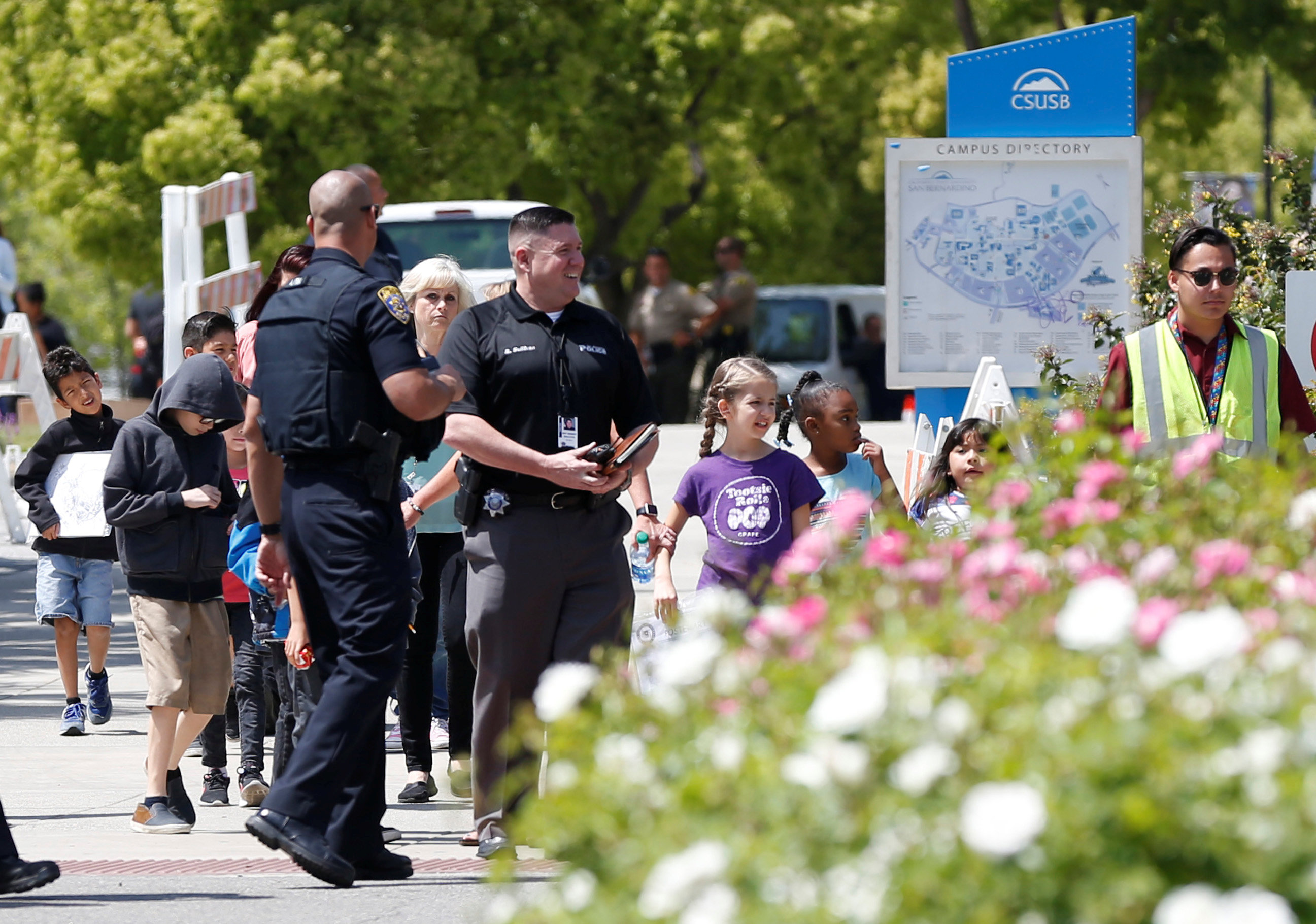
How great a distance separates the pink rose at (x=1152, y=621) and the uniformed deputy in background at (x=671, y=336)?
1792cm

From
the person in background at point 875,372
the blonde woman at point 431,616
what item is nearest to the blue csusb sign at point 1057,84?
the blonde woman at point 431,616

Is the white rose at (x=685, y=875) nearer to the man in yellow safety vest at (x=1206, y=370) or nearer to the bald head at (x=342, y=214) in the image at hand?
the bald head at (x=342, y=214)

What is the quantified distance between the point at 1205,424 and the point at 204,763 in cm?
378

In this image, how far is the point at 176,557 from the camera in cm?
683

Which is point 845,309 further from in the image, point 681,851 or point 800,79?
point 681,851

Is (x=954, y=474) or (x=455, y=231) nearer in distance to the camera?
(x=954, y=474)

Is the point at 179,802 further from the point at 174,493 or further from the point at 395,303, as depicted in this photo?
the point at 395,303

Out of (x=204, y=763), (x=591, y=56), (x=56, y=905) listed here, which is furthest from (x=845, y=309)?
(x=56, y=905)

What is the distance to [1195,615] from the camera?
277 cm

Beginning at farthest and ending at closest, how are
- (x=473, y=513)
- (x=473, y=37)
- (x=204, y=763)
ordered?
(x=473, y=37) → (x=204, y=763) → (x=473, y=513)

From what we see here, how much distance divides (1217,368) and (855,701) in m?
4.04

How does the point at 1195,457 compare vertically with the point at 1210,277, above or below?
below

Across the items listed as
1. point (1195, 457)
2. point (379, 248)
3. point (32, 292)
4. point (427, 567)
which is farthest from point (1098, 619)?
point (32, 292)

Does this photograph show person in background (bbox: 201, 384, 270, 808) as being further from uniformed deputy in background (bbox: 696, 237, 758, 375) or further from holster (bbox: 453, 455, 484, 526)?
uniformed deputy in background (bbox: 696, 237, 758, 375)
